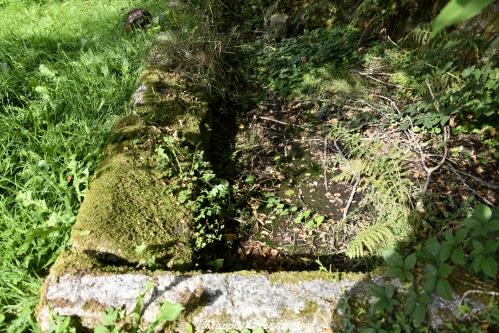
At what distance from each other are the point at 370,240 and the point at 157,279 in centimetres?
144

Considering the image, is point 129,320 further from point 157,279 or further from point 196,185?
point 196,185

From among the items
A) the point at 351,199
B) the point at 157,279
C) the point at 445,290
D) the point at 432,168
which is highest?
the point at 445,290

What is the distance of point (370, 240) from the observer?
2.66 metres

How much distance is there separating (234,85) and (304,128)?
1.11 meters

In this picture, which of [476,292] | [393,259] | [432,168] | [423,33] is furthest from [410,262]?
[423,33]

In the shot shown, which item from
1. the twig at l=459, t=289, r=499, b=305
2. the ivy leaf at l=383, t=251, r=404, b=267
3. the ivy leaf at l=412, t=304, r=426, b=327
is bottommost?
the ivy leaf at l=412, t=304, r=426, b=327

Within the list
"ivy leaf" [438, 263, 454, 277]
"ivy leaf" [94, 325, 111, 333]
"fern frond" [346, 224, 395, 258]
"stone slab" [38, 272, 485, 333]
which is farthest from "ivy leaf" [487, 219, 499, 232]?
"ivy leaf" [94, 325, 111, 333]

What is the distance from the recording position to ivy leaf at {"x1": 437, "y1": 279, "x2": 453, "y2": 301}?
1.66 metres

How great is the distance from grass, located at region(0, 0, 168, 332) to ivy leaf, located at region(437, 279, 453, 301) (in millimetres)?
1968

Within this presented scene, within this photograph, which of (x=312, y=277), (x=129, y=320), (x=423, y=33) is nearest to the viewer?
(x=129, y=320)

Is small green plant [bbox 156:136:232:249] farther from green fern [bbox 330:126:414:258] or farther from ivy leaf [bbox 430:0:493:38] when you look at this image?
ivy leaf [bbox 430:0:493:38]

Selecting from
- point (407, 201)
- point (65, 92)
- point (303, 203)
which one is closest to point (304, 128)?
point (303, 203)

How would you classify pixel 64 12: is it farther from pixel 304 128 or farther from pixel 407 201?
pixel 407 201

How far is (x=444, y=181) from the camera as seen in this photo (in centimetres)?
312
